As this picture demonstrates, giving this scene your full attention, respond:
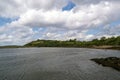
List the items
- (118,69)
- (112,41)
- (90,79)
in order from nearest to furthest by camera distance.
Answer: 1. (90,79)
2. (118,69)
3. (112,41)

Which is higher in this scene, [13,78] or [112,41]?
[112,41]

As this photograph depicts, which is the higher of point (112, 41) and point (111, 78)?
point (112, 41)

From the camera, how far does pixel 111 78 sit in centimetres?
3350

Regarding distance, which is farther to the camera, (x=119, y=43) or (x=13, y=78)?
(x=119, y=43)

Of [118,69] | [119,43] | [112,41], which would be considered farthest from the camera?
[112,41]

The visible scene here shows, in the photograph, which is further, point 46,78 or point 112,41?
point 112,41

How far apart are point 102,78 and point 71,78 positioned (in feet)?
21.9

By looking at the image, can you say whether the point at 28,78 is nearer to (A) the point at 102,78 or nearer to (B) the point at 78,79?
(B) the point at 78,79

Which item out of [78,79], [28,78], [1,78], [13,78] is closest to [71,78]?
[78,79]

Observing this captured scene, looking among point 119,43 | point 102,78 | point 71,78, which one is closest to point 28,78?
point 71,78

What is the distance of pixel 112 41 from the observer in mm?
194875

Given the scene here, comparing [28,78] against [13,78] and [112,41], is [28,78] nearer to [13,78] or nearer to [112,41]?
[13,78]

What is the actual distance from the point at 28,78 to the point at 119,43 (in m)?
156

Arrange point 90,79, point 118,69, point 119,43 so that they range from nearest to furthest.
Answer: point 90,79 → point 118,69 → point 119,43
